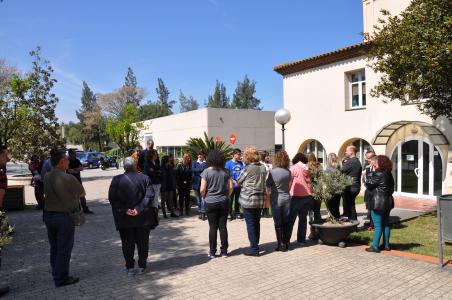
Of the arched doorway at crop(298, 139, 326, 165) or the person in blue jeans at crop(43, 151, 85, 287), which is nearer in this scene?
the person in blue jeans at crop(43, 151, 85, 287)

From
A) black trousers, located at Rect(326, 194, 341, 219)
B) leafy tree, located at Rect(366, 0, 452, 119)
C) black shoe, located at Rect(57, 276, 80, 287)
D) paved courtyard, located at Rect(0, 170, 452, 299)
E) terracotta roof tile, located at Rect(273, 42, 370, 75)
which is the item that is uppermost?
terracotta roof tile, located at Rect(273, 42, 370, 75)

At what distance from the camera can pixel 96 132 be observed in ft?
221

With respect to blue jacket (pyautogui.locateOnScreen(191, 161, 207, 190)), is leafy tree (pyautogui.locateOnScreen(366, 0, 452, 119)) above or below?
above

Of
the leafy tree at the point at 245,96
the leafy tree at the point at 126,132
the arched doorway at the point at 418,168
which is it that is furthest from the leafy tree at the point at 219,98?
the arched doorway at the point at 418,168

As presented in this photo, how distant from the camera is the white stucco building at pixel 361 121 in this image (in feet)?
38.7

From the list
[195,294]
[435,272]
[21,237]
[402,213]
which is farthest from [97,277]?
[402,213]

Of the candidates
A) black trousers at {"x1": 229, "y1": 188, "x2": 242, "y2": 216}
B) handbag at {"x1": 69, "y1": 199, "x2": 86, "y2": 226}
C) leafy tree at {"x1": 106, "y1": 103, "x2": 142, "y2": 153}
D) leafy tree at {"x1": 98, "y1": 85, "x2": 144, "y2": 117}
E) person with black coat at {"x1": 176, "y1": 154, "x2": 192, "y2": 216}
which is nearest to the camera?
handbag at {"x1": 69, "y1": 199, "x2": 86, "y2": 226}

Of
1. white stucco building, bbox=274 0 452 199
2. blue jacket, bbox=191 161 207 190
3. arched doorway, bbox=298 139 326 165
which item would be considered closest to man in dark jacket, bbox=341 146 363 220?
blue jacket, bbox=191 161 207 190

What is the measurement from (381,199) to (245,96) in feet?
257

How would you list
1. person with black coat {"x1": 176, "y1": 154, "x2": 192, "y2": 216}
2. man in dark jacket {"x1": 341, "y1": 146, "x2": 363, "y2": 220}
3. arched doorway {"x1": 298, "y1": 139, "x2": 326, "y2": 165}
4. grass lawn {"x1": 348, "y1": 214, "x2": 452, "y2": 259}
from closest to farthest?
grass lawn {"x1": 348, "y1": 214, "x2": 452, "y2": 259}, man in dark jacket {"x1": 341, "y1": 146, "x2": 363, "y2": 220}, person with black coat {"x1": 176, "y1": 154, "x2": 192, "y2": 216}, arched doorway {"x1": 298, "y1": 139, "x2": 326, "y2": 165}

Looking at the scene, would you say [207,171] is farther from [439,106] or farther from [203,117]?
[203,117]

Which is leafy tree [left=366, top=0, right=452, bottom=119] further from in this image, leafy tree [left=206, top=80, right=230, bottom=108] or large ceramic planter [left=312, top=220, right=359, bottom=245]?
leafy tree [left=206, top=80, right=230, bottom=108]

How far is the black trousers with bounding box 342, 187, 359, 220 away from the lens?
7879 mm

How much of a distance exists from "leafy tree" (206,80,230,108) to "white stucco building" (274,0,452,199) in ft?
220
